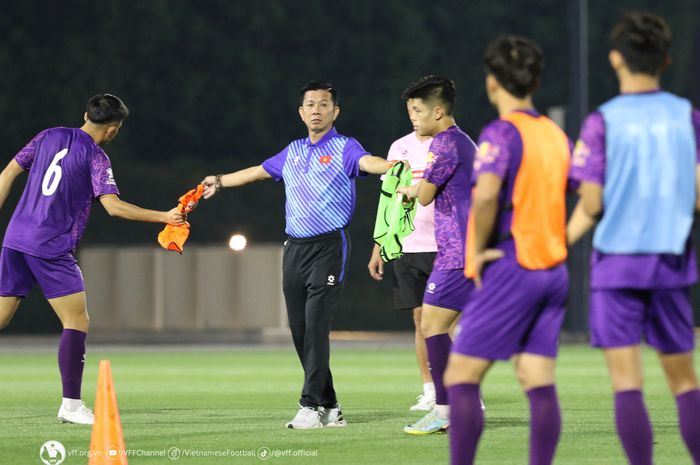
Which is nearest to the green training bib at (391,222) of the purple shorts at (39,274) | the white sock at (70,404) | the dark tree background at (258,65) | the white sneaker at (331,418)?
the white sneaker at (331,418)

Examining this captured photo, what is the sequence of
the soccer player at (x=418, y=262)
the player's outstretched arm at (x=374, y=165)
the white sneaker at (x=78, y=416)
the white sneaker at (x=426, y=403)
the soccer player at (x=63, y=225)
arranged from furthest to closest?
1. the soccer player at (x=418, y=262)
2. the white sneaker at (x=426, y=403)
3. the soccer player at (x=63, y=225)
4. the white sneaker at (x=78, y=416)
5. the player's outstretched arm at (x=374, y=165)

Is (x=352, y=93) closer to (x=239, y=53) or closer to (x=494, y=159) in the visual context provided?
(x=239, y=53)

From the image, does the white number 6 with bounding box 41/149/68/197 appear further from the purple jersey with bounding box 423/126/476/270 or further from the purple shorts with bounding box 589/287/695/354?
the purple shorts with bounding box 589/287/695/354

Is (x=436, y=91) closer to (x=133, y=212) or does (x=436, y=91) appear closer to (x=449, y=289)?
(x=449, y=289)

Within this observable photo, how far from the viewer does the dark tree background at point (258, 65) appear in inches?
1283

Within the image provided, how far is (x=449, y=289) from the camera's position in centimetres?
1052

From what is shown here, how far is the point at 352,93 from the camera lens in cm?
3544

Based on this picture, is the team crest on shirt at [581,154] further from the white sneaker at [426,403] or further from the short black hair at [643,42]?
the white sneaker at [426,403]

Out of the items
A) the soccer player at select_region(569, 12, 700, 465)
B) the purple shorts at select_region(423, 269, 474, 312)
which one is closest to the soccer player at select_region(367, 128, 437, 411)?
the purple shorts at select_region(423, 269, 474, 312)

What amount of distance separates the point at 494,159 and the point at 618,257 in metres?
0.73

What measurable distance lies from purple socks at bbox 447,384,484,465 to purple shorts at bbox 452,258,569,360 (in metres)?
0.20

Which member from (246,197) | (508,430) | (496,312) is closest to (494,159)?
(496,312)

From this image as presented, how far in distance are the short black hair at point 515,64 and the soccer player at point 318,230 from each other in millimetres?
3646

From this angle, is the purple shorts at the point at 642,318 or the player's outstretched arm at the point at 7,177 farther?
the player's outstretched arm at the point at 7,177
